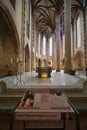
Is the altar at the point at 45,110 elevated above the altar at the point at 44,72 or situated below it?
above

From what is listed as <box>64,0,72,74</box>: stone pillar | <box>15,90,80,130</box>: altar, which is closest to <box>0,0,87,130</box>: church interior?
<box>64,0,72,74</box>: stone pillar

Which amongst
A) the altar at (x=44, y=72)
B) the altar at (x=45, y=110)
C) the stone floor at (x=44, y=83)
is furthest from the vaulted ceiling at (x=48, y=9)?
the altar at (x=45, y=110)

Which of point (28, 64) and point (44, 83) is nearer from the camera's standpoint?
point (44, 83)

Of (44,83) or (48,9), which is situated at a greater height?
(48,9)

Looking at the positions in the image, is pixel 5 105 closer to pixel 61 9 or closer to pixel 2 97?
pixel 2 97

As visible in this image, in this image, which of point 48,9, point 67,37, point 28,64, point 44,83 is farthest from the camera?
point 48,9

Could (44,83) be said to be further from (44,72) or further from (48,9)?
(48,9)

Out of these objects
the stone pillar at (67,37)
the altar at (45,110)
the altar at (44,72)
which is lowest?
the altar at (44,72)

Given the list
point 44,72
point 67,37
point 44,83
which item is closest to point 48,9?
point 67,37

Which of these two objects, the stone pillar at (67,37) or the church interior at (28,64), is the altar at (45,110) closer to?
the church interior at (28,64)

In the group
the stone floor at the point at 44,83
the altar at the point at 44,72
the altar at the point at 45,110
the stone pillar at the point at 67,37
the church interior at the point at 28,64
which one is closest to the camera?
the altar at the point at 45,110

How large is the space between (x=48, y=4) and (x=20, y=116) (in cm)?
2346

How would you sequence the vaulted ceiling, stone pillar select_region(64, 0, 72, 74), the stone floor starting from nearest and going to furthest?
1. the stone floor
2. stone pillar select_region(64, 0, 72, 74)
3. the vaulted ceiling

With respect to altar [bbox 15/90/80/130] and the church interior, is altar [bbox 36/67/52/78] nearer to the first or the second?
the church interior
